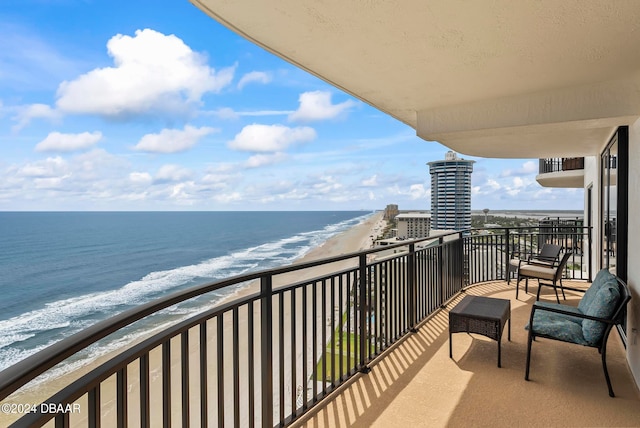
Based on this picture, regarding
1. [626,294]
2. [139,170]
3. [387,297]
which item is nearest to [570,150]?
[626,294]

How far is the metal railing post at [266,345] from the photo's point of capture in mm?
Result: 1816

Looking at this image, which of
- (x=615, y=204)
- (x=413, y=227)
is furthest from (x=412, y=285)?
(x=413, y=227)

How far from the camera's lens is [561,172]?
9.13m

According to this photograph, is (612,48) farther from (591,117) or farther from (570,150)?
(570,150)

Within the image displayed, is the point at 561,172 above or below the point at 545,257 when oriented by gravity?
above

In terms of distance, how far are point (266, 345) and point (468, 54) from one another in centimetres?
206

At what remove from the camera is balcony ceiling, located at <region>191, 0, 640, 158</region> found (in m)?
1.63

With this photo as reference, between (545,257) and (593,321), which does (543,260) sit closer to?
(545,257)

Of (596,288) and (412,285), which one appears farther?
(412,285)

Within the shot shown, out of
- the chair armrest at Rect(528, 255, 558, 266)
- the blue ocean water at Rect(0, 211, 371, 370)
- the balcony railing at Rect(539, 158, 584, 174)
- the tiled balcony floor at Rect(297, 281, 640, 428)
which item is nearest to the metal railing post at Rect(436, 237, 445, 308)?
the tiled balcony floor at Rect(297, 281, 640, 428)

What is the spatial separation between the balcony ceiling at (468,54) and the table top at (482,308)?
5.19 ft

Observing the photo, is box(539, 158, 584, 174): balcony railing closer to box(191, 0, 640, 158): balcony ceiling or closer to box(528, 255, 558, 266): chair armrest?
box(528, 255, 558, 266): chair armrest

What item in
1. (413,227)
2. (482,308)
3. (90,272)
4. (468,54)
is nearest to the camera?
(468,54)

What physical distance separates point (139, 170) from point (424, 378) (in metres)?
61.8
